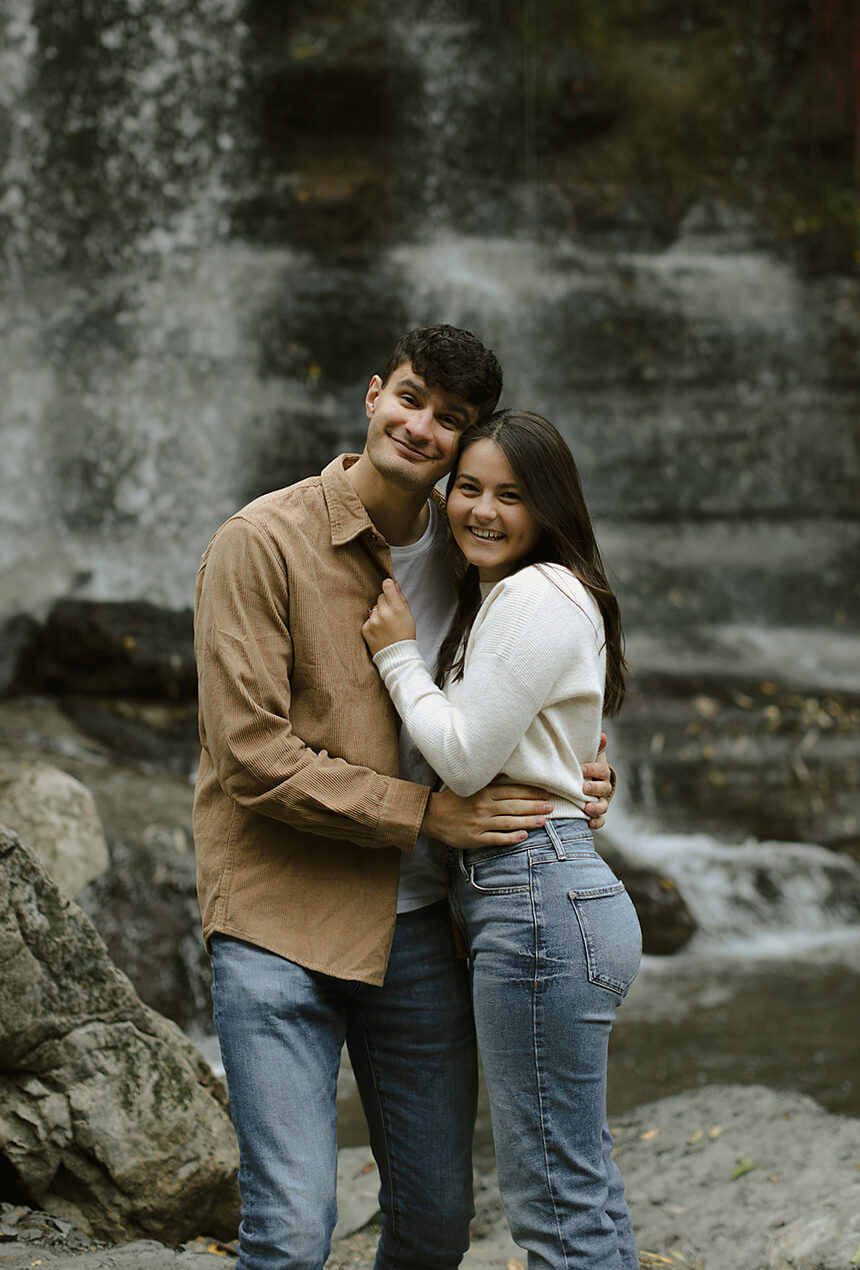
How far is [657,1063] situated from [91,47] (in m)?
11.0

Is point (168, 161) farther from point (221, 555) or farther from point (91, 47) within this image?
point (221, 555)

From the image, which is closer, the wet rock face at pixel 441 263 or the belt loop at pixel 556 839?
the belt loop at pixel 556 839

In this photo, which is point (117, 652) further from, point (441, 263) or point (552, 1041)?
point (552, 1041)

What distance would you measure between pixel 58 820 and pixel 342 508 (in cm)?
379

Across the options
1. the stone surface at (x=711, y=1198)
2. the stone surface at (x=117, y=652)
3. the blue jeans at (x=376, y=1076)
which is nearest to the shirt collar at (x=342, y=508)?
the blue jeans at (x=376, y=1076)

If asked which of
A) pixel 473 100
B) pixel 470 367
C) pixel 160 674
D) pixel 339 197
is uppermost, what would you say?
pixel 473 100

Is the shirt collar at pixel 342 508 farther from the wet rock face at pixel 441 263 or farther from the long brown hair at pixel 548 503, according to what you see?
the wet rock face at pixel 441 263

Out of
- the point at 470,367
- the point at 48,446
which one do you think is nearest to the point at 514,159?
the point at 48,446

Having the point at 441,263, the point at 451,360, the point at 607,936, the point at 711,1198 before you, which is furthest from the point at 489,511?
the point at 441,263

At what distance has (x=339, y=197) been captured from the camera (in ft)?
41.6

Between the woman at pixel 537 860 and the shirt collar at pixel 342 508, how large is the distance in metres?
0.18

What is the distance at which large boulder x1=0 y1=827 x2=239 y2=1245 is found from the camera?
3.27 m

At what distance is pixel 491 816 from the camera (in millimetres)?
2531

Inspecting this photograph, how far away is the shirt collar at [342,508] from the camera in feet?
8.96
